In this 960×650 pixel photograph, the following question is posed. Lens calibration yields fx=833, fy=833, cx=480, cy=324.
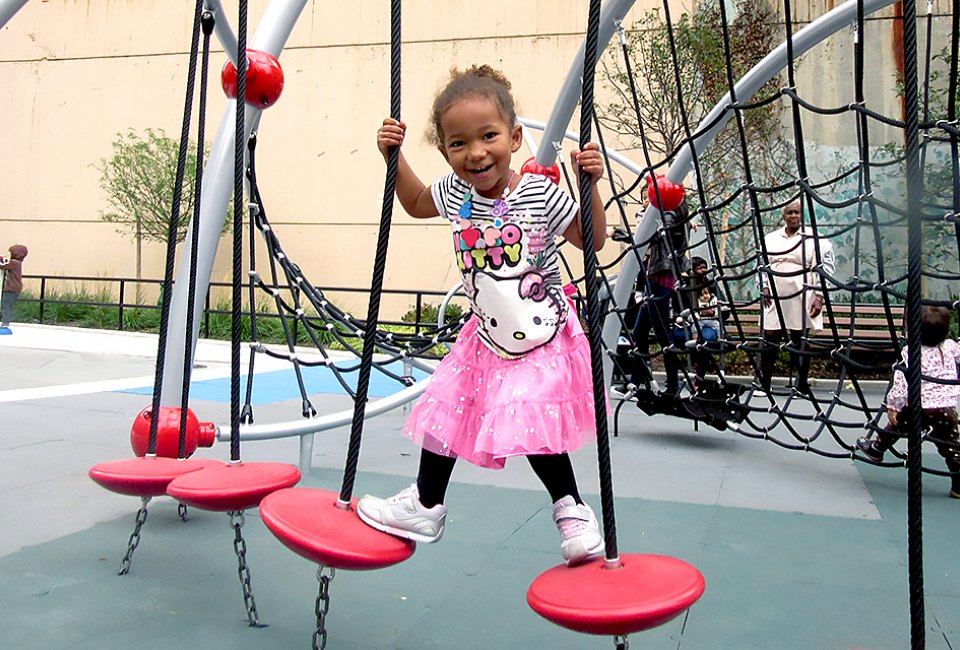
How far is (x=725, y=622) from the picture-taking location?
1.82 metres

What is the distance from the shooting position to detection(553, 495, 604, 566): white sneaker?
58.4 inches

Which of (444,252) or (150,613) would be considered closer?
(150,613)

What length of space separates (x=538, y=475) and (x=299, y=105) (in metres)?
10.6

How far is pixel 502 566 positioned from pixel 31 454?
224cm

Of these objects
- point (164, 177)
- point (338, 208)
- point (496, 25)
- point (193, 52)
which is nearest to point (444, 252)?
point (338, 208)

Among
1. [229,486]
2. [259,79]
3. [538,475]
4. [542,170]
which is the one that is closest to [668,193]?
[542,170]

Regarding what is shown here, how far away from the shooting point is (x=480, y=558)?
2227 mm

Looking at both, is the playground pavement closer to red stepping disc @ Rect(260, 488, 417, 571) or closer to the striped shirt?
red stepping disc @ Rect(260, 488, 417, 571)

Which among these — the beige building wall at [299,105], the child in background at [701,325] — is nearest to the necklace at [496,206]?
the child in background at [701,325]

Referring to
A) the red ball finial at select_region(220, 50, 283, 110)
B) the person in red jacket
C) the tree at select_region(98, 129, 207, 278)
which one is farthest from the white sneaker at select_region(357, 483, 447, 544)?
the tree at select_region(98, 129, 207, 278)

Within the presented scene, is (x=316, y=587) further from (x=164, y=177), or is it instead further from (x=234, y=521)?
(x=164, y=177)

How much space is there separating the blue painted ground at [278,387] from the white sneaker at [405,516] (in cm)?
350

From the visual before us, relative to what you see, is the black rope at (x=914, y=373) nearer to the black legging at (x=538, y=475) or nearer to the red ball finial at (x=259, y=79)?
the black legging at (x=538, y=475)

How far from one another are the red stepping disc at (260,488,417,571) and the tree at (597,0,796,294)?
6.57 meters
